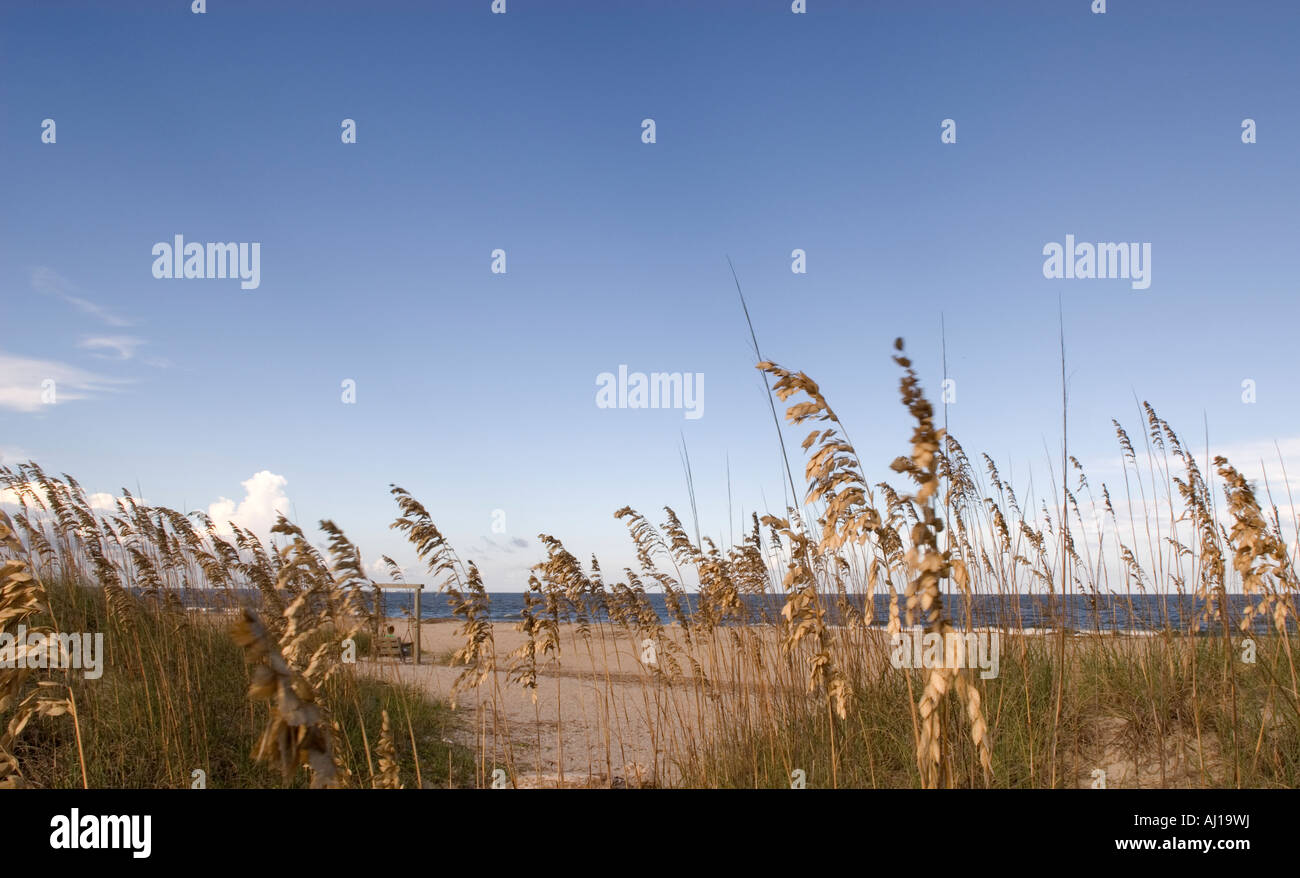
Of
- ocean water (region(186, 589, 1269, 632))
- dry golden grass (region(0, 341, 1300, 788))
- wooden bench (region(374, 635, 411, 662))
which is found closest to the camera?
dry golden grass (region(0, 341, 1300, 788))

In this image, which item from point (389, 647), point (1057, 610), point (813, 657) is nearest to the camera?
point (813, 657)

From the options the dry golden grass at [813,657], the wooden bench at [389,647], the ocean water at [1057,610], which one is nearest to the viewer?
the dry golden grass at [813,657]

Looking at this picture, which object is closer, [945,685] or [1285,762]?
[945,685]

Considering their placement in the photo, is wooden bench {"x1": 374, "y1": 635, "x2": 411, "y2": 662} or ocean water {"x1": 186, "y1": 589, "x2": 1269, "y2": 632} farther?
ocean water {"x1": 186, "y1": 589, "x2": 1269, "y2": 632}

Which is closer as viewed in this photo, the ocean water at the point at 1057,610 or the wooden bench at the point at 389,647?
the wooden bench at the point at 389,647

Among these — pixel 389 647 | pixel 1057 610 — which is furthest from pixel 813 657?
pixel 389 647

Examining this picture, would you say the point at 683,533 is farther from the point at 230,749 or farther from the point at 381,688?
the point at 381,688

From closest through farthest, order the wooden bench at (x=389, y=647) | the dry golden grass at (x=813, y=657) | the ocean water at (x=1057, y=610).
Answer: the dry golden grass at (x=813, y=657) < the wooden bench at (x=389, y=647) < the ocean water at (x=1057, y=610)

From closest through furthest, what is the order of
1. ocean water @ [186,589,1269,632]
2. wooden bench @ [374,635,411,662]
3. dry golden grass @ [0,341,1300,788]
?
dry golden grass @ [0,341,1300,788] → wooden bench @ [374,635,411,662] → ocean water @ [186,589,1269,632]

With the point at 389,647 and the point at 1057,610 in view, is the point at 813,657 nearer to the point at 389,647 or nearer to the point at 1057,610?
the point at 1057,610

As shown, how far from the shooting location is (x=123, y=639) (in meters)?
5.78

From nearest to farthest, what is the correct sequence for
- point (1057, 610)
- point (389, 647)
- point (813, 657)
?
point (813, 657) → point (1057, 610) → point (389, 647)
